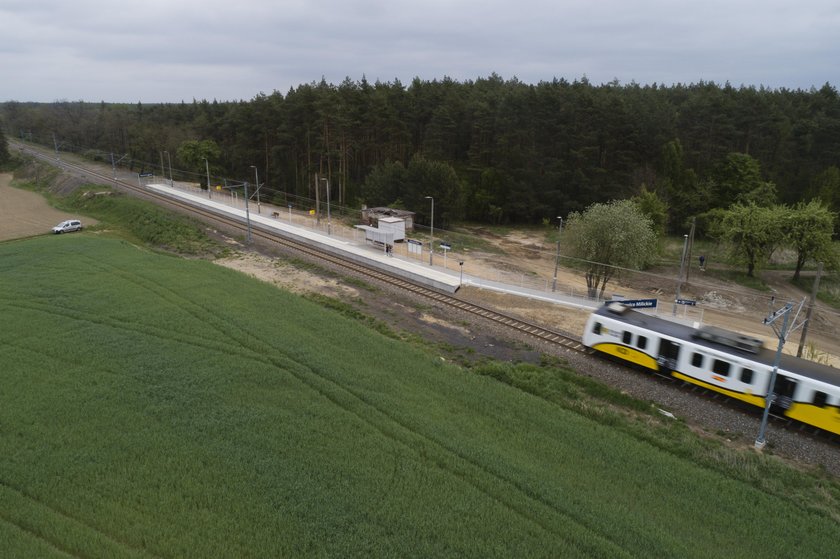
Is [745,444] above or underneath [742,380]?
underneath

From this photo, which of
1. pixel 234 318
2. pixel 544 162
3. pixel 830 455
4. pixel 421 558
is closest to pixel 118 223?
pixel 234 318

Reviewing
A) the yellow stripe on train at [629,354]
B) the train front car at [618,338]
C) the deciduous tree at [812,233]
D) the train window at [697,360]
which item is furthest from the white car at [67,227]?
the deciduous tree at [812,233]

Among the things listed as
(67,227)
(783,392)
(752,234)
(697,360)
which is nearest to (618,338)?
(697,360)

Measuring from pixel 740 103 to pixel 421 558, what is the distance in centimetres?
6778

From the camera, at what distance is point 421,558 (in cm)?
1193

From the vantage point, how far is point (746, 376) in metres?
19.9

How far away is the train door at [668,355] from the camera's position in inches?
861

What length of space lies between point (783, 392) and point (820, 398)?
1.11 m

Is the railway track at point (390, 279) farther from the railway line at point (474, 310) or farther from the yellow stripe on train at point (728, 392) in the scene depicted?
the yellow stripe on train at point (728, 392)

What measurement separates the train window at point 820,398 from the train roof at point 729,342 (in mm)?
545

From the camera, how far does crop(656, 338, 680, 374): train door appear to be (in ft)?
71.7

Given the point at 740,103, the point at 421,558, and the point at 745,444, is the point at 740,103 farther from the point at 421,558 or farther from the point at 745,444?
the point at 421,558

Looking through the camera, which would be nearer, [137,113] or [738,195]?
[738,195]

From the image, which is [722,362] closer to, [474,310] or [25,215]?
[474,310]
